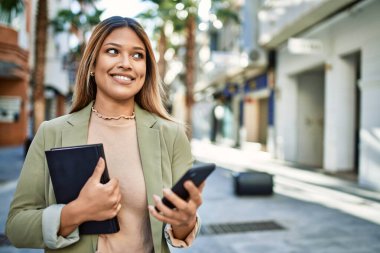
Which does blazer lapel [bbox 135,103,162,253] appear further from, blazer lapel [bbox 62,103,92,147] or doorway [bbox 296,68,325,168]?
doorway [bbox 296,68,325,168]

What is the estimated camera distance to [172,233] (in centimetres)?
140

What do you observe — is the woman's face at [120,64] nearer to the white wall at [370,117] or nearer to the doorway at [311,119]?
the white wall at [370,117]

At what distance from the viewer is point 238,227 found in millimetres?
5078

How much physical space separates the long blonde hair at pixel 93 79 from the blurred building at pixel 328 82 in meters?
7.77

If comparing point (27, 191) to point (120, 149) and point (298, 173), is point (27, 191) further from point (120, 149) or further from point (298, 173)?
point (298, 173)

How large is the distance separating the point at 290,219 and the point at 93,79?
4697 mm

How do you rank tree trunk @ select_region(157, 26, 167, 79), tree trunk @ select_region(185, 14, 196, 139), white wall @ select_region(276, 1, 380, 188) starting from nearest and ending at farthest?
white wall @ select_region(276, 1, 380, 188)
tree trunk @ select_region(185, 14, 196, 139)
tree trunk @ select_region(157, 26, 167, 79)

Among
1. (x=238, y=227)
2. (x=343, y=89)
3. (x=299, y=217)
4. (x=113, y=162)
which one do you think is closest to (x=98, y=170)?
(x=113, y=162)

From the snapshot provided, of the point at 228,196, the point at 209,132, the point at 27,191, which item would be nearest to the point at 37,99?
the point at 228,196

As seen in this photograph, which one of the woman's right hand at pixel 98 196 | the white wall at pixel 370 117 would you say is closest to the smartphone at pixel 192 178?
the woman's right hand at pixel 98 196

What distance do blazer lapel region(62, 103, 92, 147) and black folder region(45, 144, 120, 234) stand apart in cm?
18

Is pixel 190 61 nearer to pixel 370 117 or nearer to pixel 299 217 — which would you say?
pixel 370 117

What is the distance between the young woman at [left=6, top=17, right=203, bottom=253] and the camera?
1.24 meters

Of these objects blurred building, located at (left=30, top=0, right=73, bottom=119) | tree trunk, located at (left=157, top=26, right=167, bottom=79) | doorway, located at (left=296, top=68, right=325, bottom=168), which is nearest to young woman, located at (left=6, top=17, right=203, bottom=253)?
doorway, located at (left=296, top=68, right=325, bottom=168)
